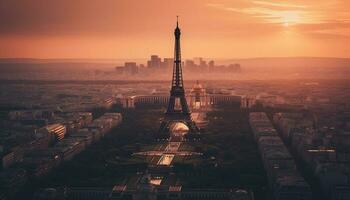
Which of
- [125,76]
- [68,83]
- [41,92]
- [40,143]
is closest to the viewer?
[40,143]

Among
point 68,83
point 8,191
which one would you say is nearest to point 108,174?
point 8,191

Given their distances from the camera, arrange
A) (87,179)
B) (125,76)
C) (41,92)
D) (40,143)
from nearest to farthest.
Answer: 1. (87,179)
2. (40,143)
3. (41,92)
4. (125,76)

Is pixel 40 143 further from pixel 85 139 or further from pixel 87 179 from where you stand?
pixel 87 179

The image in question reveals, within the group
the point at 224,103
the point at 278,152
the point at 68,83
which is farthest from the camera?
the point at 68,83

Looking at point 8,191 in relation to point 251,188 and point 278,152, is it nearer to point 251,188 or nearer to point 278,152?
point 251,188

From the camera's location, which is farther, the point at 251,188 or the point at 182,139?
the point at 182,139

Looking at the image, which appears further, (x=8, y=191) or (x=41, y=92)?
(x=41, y=92)

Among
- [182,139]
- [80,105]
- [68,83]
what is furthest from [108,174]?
[68,83]

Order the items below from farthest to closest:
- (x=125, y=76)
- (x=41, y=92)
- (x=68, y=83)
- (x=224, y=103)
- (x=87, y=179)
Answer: (x=125, y=76) < (x=68, y=83) < (x=41, y=92) < (x=224, y=103) < (x=87, y=179)
